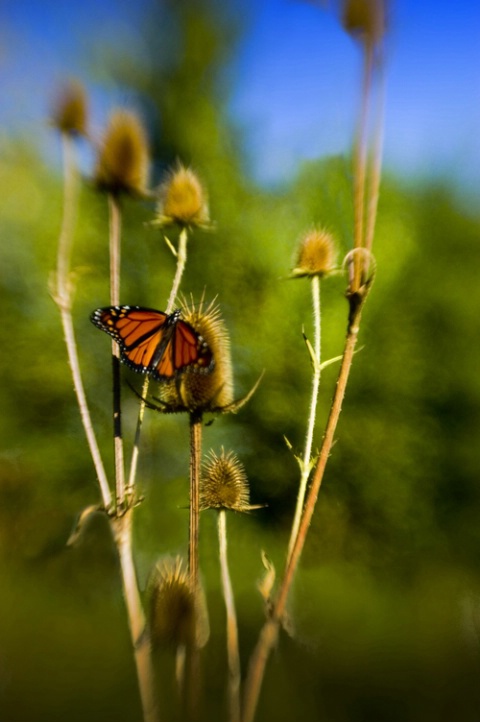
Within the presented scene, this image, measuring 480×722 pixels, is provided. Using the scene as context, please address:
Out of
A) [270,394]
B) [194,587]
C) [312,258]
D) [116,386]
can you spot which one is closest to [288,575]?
[194,587]

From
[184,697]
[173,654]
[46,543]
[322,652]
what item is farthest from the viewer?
[46,543]

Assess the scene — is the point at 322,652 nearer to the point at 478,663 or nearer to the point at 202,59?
the point at 478,663

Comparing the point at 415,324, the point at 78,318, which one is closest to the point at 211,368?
the point at 78,318

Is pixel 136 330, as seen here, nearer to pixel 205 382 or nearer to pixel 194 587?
pixel 205 382

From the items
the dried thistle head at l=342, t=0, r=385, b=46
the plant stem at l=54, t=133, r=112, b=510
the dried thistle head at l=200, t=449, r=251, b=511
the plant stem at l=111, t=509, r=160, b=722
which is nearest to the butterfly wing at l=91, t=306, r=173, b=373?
the plant stem at l=54, t=133, r=112, b=510

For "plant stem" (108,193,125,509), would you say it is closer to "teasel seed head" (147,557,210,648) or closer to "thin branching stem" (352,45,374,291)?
"teasel seed head" (147,557,210,648)
